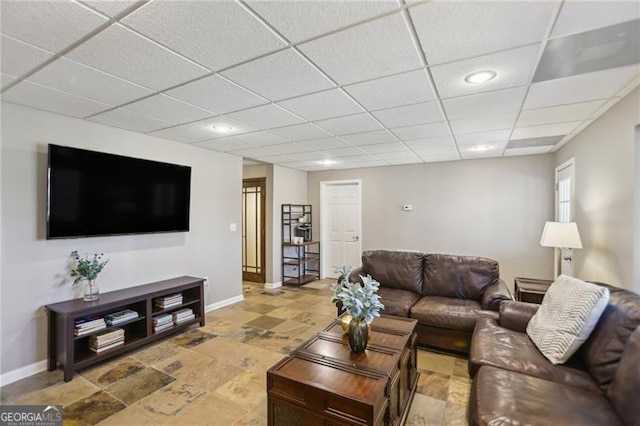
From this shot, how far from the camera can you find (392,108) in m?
2.71

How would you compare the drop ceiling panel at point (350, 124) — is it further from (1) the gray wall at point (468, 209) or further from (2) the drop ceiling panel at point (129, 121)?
(1) the gray wall at point (468, 209)

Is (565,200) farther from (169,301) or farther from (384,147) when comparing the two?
(169,301)

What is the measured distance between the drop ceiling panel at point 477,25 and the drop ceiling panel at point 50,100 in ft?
8.97

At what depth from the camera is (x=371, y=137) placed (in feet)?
12.3

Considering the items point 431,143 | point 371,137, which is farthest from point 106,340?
point 431,143

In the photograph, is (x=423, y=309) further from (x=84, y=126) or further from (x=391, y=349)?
(x=84, y=126)

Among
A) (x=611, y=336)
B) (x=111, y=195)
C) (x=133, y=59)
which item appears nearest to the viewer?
(x=611, y=336)

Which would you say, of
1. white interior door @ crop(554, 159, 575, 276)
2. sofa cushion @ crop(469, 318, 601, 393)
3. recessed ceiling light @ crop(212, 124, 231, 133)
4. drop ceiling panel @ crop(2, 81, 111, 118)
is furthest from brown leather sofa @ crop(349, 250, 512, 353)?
drop ceiling panel @ crop(2, 81, 111, 118)

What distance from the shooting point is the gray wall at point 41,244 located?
2572 mm

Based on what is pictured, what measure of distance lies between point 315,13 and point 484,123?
2.47 metres

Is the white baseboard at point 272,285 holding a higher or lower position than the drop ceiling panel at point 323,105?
lower

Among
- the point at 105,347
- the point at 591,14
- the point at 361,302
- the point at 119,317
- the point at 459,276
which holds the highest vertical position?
the point at 591,14

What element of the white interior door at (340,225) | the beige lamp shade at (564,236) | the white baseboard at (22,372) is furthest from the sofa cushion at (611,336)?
the white interior door at (340,225)

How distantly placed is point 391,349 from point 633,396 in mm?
1168
